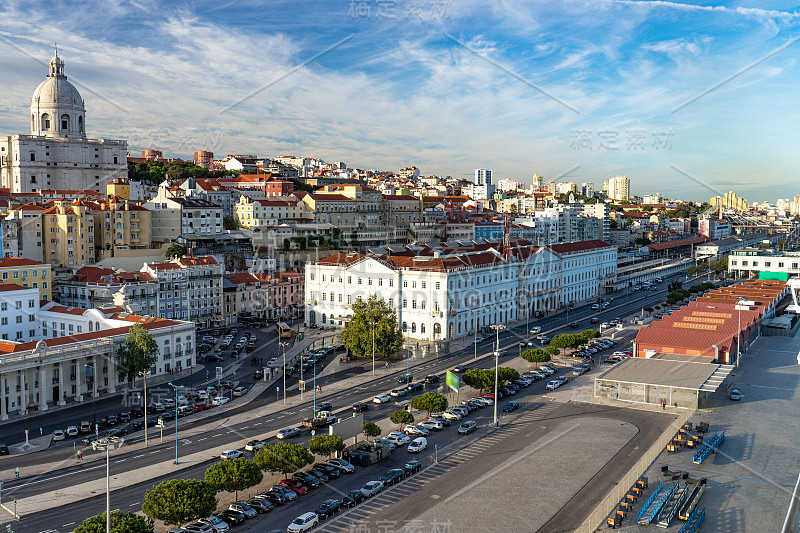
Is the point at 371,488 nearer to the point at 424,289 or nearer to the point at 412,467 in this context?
the point at 412,467

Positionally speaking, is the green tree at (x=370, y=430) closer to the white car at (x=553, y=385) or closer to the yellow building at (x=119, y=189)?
the white car at (x=553, y=385)

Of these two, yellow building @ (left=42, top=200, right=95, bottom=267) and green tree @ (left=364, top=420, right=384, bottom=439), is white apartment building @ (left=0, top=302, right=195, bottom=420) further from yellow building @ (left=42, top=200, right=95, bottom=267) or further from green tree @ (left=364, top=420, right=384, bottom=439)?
yellow building @ (left=42, top=200, right=95, bottom=267)

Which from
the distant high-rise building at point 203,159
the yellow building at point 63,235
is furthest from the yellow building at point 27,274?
the distant high-rise building at point 203,159

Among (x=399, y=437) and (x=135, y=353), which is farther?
(x=135, y=353)

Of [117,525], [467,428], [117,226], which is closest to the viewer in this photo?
[117,525]

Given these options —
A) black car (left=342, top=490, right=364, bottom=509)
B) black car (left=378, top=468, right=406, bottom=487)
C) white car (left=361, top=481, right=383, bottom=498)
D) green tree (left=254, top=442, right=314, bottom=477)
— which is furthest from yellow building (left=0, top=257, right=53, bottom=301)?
black car (left=342, top=490, right=364, bottom=509)

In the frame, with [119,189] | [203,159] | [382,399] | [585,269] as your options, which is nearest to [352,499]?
[382,399]
